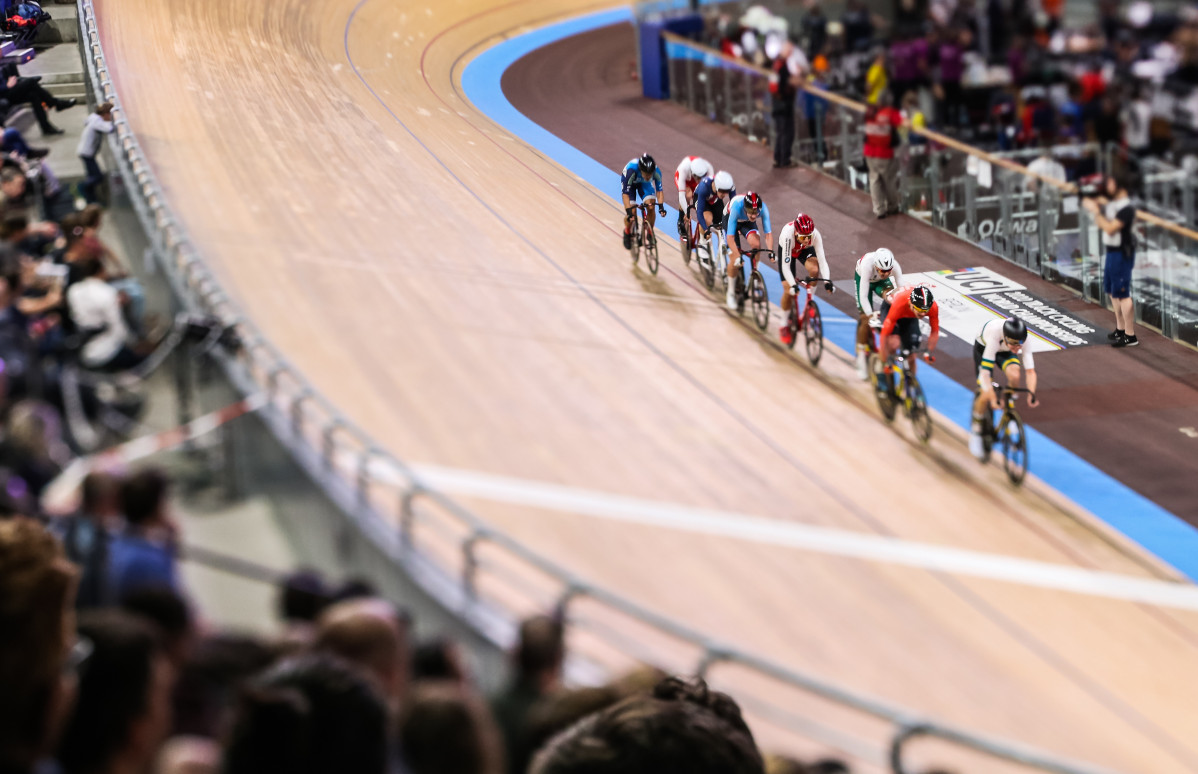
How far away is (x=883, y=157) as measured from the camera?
11703 mm

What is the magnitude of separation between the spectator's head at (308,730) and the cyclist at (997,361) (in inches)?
227

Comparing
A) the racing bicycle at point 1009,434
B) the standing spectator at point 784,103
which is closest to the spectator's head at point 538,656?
the racing bicycle at point 1009,434

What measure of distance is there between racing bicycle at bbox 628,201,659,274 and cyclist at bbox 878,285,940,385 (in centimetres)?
275

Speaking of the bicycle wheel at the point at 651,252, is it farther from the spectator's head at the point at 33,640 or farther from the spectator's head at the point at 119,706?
the spectator's head at the point at 119,706

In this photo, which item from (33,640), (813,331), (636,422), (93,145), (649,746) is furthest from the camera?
(813,331)

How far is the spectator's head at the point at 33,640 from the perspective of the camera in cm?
197

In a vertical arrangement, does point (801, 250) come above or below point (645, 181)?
below

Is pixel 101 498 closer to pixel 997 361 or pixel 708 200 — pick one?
pixel 997 361

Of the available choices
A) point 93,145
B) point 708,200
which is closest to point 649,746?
point 93,145

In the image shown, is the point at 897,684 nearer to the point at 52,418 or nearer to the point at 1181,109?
the point at 52,418

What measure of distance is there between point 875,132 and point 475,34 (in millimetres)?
8558

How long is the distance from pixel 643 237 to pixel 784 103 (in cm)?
370

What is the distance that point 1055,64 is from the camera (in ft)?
51.8

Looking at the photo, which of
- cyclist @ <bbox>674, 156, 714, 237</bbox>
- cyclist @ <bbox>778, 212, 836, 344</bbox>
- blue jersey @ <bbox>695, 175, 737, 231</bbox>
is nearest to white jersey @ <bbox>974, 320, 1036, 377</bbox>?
cyclist @ <bbox>778, 212, 836, 344</bbox>
